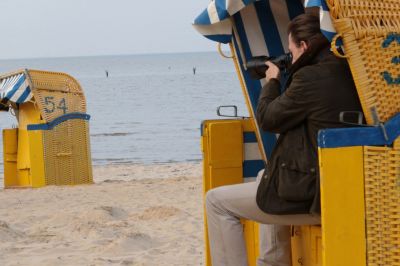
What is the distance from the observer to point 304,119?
3551 millimetres

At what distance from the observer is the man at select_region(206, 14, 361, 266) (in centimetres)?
349

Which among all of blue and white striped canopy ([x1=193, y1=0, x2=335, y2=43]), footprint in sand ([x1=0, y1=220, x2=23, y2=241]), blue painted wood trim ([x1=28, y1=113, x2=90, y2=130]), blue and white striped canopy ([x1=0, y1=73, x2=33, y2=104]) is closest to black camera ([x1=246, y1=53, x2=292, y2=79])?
blue and white striped canopy ([x1=193, y1=0, x2=335, y2=43])

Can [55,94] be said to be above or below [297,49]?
above

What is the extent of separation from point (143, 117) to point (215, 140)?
34289 mm

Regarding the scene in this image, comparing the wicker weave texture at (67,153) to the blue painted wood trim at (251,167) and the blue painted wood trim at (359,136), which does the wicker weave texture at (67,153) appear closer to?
the blue painted wood trim at (251,167)

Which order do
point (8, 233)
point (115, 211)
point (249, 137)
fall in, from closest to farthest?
point (249, 137) → point (8, 233) → point (115, 211)

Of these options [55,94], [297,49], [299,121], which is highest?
[55,94]

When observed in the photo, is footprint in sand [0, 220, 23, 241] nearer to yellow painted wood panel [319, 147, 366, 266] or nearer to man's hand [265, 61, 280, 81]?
man's hand [265, 61, 280, 81]

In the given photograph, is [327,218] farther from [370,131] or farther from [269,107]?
[269,107]

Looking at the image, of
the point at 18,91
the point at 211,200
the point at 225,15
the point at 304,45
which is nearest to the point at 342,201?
the point at 304,45

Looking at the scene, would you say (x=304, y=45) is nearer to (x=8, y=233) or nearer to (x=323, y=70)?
(x=323, y=70)

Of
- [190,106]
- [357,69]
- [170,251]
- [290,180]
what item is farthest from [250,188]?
[190,106]

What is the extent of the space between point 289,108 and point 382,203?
1.93 ft

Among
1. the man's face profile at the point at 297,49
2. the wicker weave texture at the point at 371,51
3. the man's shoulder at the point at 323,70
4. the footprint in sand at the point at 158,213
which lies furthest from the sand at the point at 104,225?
Result: the wicker weave texture at the point at 371,51
